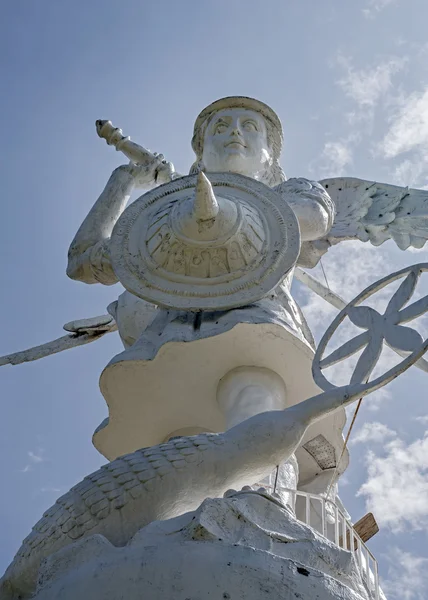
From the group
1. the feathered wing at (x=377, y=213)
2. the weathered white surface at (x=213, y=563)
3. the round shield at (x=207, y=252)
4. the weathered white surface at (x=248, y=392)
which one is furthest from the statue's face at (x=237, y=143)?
the weathered white surface at (x=213, y=563)

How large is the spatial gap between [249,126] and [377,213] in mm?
1432

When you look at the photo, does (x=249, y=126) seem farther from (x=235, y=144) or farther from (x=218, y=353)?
(x=218, y=353)

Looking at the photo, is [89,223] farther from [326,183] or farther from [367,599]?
[367,599]

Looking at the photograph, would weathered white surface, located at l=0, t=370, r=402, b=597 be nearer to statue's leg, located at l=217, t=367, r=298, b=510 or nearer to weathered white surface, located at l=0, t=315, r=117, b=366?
statue's leg, located at l=217, t=367, r=298, b=510

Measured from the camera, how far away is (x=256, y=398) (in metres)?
5.40

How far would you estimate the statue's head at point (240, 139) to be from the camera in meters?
7.14

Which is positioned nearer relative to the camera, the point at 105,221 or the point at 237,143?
the point at 105,221

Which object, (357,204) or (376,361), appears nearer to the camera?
(376,361)

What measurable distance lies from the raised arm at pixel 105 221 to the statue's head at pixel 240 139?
0.36 meters

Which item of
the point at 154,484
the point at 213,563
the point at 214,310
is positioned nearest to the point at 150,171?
the point at 214,310

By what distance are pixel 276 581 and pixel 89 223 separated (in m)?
3.99

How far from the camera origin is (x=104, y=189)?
704 centimetres

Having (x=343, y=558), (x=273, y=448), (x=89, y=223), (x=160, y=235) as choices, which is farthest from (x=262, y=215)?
(x=343, y=558)

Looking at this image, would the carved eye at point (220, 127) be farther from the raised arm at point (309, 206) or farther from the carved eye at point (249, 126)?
the raised arm at point (309, 206)
